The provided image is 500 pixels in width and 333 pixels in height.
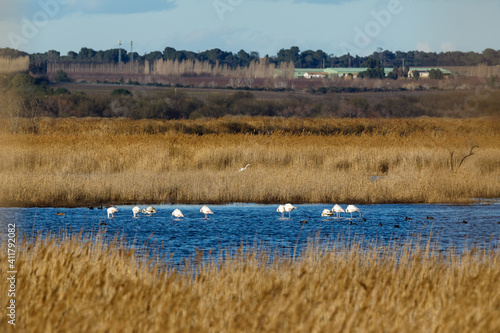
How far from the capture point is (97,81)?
101 meters

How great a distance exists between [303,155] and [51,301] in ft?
66.9

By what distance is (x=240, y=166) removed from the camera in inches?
1056

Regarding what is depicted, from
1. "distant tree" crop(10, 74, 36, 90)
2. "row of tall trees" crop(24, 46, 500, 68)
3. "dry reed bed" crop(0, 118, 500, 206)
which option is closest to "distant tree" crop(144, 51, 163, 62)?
"row of tall trees" crop(24, 46, 500, 68)

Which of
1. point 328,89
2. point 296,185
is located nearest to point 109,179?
point 296,185

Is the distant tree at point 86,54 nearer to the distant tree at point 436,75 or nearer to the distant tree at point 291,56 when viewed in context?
the distant tree at point 291,56

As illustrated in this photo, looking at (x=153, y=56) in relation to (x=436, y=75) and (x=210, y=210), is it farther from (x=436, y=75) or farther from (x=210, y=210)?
(x=210, y=210)

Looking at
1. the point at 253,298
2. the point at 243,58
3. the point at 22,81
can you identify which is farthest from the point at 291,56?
the point at 253,298

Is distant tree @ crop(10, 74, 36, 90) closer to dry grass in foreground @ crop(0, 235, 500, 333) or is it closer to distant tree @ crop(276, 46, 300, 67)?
dry grass in foreground @ crop(0, 235, 500, 333)

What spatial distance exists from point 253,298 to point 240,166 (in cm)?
1835

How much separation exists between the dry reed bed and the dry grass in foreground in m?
11.3

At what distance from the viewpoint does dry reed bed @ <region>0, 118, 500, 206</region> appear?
2170 centimetres

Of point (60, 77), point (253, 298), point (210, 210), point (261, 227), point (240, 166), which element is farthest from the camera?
point (60, 77)

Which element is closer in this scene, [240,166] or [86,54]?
[240,166]

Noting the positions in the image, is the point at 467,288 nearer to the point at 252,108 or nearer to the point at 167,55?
the point at 252,108
